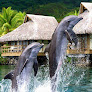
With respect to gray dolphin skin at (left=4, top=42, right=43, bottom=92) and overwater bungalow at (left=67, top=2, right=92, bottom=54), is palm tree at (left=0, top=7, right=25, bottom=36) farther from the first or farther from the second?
gray dolphin skin at (left=4, top=42, right=43, bottom=92)

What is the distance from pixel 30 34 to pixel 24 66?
1952 centimetres

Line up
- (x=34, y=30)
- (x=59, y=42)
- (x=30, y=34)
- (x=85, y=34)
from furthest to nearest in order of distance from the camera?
(x=34, y=30) → (x=30, y=34) → (x=85, y=34) → (x=59, y=42)

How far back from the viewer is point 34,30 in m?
29.1

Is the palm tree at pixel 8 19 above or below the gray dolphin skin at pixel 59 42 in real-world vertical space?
below

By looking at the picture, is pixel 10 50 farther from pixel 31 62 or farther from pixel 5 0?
pixel 5 0

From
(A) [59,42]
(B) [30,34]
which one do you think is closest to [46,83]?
(A) [59,42]

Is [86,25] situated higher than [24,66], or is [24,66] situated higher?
[24,66]

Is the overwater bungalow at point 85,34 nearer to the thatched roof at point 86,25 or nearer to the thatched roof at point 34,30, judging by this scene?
the thatched roof at point 86,25

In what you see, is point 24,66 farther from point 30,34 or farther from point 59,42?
point 30,34

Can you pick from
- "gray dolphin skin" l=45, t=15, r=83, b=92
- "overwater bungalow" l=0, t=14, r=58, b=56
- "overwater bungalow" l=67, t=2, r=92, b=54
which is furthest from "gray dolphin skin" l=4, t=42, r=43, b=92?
"overwater bungalow" l=0, t=14, r=58, b=56

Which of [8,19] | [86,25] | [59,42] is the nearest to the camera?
[59,42]

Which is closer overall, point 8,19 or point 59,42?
point 59,42

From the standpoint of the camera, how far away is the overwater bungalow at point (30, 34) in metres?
28.2

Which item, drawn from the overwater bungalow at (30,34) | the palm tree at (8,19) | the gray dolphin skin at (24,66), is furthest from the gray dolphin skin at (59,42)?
the palm tree at (8,19)
